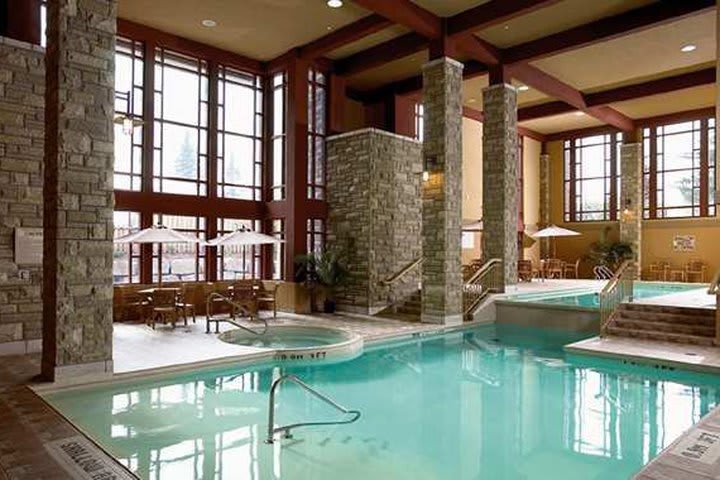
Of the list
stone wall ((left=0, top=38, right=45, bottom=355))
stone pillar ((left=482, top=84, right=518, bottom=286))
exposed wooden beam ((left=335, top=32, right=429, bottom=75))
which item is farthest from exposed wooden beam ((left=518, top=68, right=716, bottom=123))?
stone wall ((left=0, top=38, right=45, bottom=355))

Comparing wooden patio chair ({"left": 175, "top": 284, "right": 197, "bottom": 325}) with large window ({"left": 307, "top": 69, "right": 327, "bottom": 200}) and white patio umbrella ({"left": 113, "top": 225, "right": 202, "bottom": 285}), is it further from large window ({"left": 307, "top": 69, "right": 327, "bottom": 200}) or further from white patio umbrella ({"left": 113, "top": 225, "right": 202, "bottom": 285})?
large window ({"left": 307, "top": 69, "right": 327, "bottom": 200})

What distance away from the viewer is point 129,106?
10359 mm

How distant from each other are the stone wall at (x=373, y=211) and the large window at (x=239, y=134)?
1826 mm

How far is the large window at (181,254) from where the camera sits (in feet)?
35.7

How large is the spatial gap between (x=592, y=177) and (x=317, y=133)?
39.6 ft

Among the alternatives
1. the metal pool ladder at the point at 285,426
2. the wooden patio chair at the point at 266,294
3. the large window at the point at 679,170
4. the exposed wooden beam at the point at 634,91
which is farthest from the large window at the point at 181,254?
the large window at the point at 679,170

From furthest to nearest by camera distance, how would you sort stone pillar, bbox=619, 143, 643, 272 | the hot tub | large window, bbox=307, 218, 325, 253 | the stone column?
stone pillar, bbox=619, 143, 643, 272, large window, bbox=307, 218, 325, 253, the hot tub, the stone column

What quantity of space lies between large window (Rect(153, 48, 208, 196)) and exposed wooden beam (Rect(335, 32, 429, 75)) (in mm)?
3314

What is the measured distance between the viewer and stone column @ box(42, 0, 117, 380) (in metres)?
5.62

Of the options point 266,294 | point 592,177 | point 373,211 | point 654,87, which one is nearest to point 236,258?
point 266,294

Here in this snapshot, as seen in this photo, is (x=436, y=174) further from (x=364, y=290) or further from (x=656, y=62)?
(x=656, y=62)

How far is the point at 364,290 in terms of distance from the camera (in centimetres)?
1164

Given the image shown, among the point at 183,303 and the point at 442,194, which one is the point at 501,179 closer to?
the point at 442,194

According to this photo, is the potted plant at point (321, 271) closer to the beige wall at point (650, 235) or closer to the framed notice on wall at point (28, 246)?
the framed notice on wall at point (28, 246)
